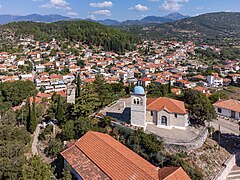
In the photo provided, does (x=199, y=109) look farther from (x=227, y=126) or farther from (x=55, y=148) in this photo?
(x=55, y=148)

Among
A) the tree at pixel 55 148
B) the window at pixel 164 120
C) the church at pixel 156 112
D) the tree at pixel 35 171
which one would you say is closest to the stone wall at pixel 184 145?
the church at pixel 156 112

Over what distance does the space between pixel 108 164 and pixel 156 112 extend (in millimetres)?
10970

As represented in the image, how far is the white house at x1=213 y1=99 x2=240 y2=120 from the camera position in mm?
37469

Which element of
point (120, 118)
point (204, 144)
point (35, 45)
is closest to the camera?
point (204, 144)

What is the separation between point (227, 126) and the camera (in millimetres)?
33594

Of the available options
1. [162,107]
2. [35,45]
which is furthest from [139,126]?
[35,45]

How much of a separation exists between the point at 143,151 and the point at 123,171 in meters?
6.26

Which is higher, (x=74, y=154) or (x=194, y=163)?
(x=74, y=154)

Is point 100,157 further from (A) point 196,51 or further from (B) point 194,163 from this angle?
(A) point 196,51

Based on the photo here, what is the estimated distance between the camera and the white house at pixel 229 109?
1475 inches

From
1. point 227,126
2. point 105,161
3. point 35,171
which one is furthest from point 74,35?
point 35,171

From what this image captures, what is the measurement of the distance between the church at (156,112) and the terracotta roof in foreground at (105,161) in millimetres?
5654

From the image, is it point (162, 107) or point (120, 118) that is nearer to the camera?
point (162, 107)

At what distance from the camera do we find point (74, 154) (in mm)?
21547
